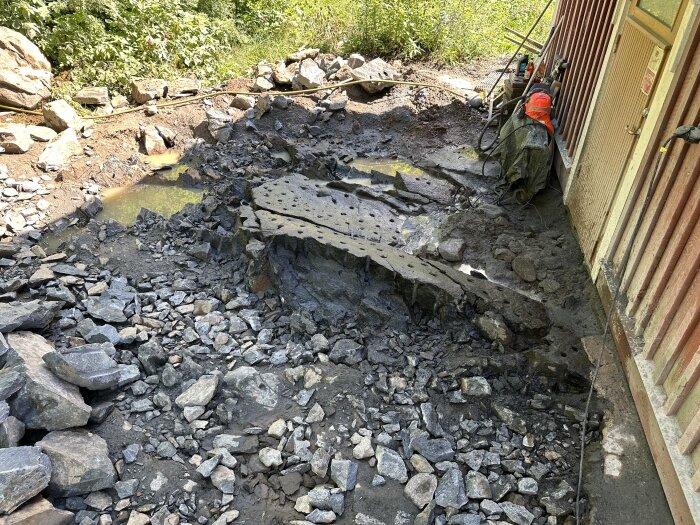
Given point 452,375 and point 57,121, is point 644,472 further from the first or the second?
point 57,121

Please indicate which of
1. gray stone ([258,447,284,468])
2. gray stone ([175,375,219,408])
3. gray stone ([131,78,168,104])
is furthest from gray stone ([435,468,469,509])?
gray stone ([131,78,168,104])

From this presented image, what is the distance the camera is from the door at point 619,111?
12.6ft

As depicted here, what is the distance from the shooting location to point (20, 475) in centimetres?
276

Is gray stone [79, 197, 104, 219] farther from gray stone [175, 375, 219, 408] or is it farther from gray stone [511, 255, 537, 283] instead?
gray stone [511, 255, 537, 283]

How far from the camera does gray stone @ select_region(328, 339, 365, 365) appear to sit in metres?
4.08

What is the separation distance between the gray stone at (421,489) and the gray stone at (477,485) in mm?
212

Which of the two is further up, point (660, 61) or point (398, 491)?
point (660, 61)

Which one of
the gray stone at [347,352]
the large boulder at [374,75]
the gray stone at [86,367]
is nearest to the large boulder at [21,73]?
the large boulder at [374,75]

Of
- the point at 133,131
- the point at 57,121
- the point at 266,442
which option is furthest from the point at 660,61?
the point at 57,121

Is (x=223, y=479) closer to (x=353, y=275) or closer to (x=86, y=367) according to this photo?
(x=86, y=367)

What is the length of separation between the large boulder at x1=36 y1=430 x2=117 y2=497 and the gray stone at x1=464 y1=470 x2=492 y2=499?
2232mm

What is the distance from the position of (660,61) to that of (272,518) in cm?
414

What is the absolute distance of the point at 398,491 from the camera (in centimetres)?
318

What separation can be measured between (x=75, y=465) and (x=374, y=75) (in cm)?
811
